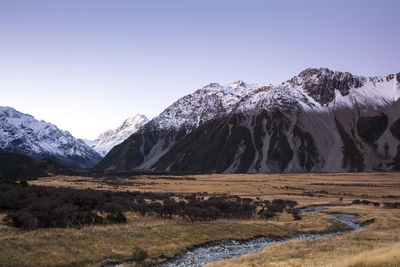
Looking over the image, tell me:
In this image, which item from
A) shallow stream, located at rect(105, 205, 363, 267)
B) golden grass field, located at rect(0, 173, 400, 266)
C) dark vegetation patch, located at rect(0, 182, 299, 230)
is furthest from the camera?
dark vegetation patch, located at rect(0, 182, 299, 230)

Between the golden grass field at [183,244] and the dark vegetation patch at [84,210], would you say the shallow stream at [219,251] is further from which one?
the dark vegetation patch at [84,210]

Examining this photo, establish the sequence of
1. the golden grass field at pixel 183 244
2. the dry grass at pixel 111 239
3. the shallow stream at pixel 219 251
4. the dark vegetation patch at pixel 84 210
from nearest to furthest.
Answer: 1. the golden grass field at pixel 183 244
2. the dry grass at pixel 111 239
3. the shallow stream at pixel 219 251
4. the dark vegetation patch at pixel 84 210

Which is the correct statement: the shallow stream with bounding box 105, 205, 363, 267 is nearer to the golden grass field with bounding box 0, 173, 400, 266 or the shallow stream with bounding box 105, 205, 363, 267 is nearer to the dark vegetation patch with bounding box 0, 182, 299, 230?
the golden grass field with bounding box 0, 173, 400, 266

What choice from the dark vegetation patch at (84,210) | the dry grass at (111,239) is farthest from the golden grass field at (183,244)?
the dark vegetation patch at (84,210)

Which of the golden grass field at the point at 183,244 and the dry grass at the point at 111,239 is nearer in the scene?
the golden grass field at the point at 183,244

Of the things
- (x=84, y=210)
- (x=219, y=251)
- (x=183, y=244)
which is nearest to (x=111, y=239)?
(x=183, y=244)

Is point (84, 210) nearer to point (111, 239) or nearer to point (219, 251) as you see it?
point (111, 239)

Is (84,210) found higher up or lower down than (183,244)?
higher up

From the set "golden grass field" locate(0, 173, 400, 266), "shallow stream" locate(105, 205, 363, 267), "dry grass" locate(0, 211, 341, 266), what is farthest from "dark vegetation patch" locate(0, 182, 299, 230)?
"shallow stream" locate(105, 205, 363, 267)

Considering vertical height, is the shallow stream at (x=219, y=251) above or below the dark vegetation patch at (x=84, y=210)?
below

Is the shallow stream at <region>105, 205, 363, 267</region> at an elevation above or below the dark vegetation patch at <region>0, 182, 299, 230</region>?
below

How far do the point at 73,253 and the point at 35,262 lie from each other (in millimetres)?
3578

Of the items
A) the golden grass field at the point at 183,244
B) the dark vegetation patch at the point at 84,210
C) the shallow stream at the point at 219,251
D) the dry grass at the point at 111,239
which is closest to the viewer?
the golden grass field at the point at 183,244

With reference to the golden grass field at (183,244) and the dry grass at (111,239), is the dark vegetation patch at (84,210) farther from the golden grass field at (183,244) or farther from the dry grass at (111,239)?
the dry grass at (111,239)
